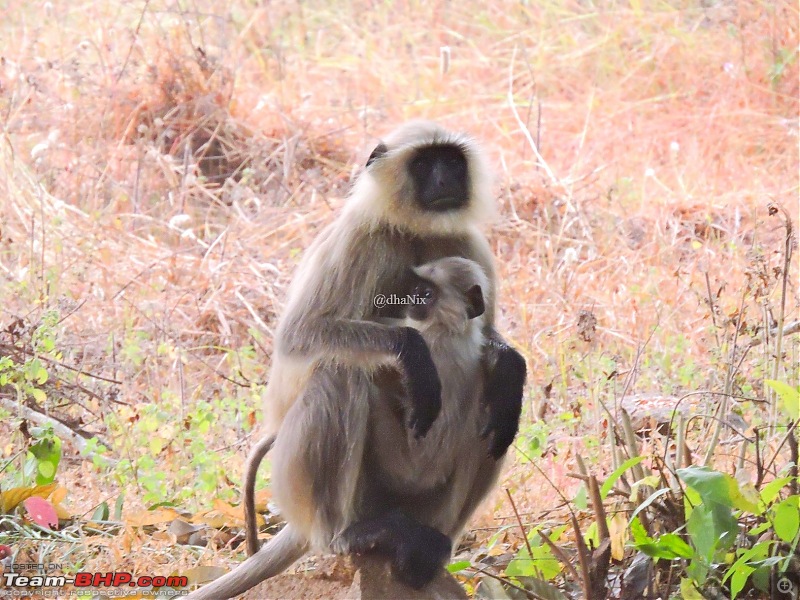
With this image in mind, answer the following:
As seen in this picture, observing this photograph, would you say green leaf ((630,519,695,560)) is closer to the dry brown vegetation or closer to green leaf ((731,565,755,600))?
green leaf ((731,565,755,600))

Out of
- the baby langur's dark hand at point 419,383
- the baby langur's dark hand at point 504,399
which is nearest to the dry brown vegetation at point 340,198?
the baby langur's dark hand at point 504,399

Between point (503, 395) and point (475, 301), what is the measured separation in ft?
1.09

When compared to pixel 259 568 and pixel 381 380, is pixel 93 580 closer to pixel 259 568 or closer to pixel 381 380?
pixel 259 568

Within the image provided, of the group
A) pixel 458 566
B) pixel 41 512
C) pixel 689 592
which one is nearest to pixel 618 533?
pixel 689 592

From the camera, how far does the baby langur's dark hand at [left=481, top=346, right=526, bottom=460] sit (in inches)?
136

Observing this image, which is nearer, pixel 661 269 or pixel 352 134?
pixel 661 269

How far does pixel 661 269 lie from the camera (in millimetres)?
6609

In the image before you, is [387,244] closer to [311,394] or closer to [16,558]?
[311,394]

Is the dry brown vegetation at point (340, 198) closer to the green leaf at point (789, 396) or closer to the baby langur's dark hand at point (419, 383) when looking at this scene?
the green leaf at point (789, 396)

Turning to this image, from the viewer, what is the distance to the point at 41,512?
3807 millimetres

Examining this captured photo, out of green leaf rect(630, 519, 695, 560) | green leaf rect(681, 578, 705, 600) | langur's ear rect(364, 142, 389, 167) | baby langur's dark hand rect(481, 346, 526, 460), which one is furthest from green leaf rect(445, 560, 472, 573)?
langur's ear rect(364, 142, 389, 167)

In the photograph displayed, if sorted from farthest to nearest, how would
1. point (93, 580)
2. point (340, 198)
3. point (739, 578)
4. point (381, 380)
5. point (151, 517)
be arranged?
point (340, 198) < point (151, 517) < point (93, 580) < point (381, 380) < point (739, 578)

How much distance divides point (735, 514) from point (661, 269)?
3.57 m

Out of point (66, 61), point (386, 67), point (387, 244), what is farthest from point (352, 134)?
point (387, 244)
